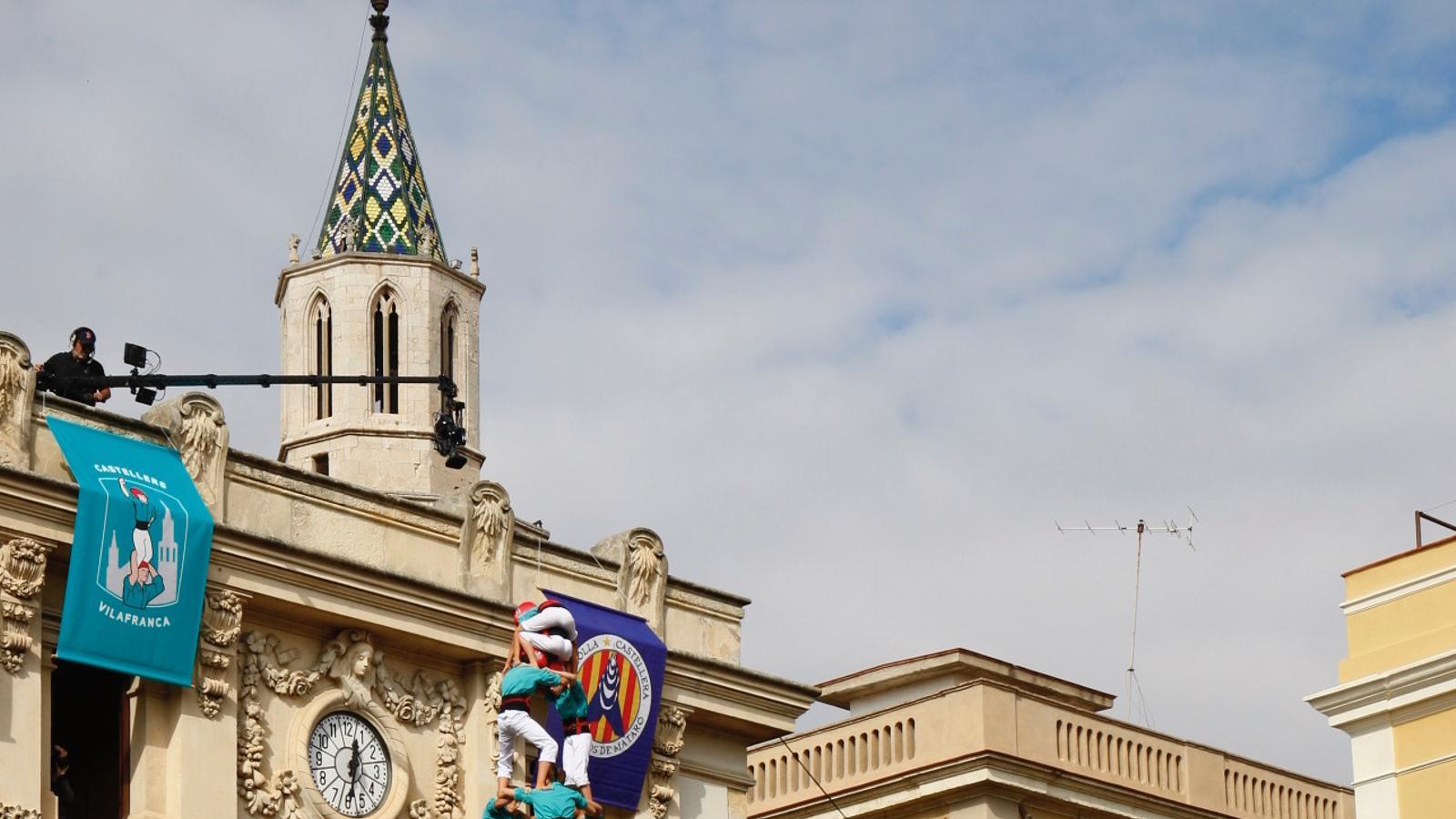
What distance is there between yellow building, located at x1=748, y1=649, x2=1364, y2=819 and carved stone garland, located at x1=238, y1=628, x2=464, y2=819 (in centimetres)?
707

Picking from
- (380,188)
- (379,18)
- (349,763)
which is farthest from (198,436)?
(379,18)

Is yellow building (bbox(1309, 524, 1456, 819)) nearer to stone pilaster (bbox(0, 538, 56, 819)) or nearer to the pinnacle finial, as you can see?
stone pilaster (bbox(0, 538, 56, 819))

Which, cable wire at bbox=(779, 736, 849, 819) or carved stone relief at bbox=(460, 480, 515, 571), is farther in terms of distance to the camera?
cable wire at bbox=(779, 736, 849, 819)

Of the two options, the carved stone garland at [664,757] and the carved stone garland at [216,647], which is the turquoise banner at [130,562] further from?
the carved stone garland at [664,757]

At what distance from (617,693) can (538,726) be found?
952 centimetres

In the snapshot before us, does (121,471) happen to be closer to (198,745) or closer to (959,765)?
(198,745)

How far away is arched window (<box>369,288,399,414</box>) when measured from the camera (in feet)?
168

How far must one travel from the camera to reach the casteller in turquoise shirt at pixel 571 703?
100 feet

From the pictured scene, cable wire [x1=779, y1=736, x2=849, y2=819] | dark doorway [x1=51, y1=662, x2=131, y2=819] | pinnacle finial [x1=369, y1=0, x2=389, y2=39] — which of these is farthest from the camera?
pinnacle finial [x1=369, y1=0, x2=389, y2=39]

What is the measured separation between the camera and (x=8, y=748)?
34.4 meters

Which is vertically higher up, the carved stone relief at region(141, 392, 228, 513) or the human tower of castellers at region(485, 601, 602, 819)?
the carved stone relief at region(141, 392, 228, 513)

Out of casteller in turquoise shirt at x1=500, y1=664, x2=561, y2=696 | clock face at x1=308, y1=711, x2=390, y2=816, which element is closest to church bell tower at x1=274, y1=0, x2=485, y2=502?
clock face at x1=308, y1=711, x2=390, y2=816

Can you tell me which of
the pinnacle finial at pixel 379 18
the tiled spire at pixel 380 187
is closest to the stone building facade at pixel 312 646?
the tiled spire at pixel 380 187

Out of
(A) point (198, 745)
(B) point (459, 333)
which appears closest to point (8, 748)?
(A) point (198, 745)
